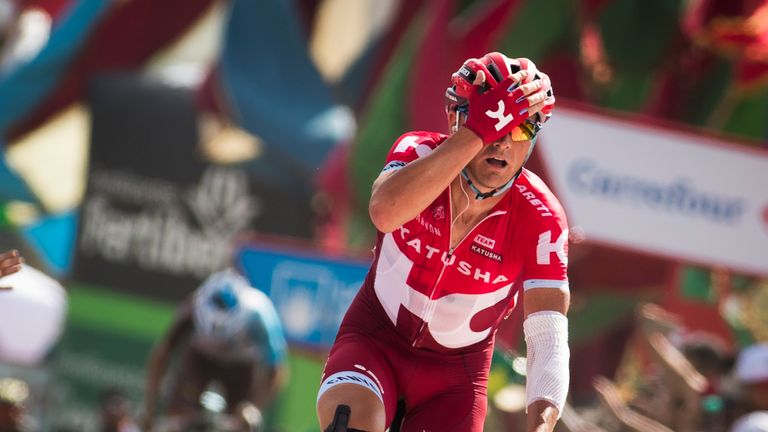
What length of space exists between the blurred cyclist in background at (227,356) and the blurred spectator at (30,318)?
18.6 feet

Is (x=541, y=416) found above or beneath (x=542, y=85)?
beneath

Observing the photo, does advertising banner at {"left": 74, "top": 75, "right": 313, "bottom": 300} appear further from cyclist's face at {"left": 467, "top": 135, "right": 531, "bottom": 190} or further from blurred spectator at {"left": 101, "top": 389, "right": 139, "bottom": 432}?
cyclist's face at {"left": 467, "top": 135, "right": 531, "bottom": 190}

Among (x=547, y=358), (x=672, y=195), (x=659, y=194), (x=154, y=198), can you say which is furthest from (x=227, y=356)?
(x=154, y=198)

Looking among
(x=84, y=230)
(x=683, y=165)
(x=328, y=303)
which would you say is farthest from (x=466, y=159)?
(x=84, y=230)

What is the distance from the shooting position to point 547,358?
212 inches

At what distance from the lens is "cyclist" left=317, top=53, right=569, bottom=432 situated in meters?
5.16

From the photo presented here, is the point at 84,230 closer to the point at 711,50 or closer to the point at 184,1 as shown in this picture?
the point at 184,1

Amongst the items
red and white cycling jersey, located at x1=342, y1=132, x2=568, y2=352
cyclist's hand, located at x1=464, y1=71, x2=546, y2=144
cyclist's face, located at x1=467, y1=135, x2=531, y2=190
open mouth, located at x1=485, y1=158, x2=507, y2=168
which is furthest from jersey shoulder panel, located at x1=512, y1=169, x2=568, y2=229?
cyclist's hand, located at x1=464, y1=71, x2=546, y2=144

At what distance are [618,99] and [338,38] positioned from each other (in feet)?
12.4

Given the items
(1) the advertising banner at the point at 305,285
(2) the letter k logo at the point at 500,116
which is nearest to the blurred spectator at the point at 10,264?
(2) the letter k logo at the point at 500,116

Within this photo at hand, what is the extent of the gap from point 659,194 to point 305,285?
4.02m

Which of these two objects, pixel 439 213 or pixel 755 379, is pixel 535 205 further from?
pixel 755 379

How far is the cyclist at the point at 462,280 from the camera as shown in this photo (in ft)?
16.9

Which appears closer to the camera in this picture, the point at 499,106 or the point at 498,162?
the point at 499,106
